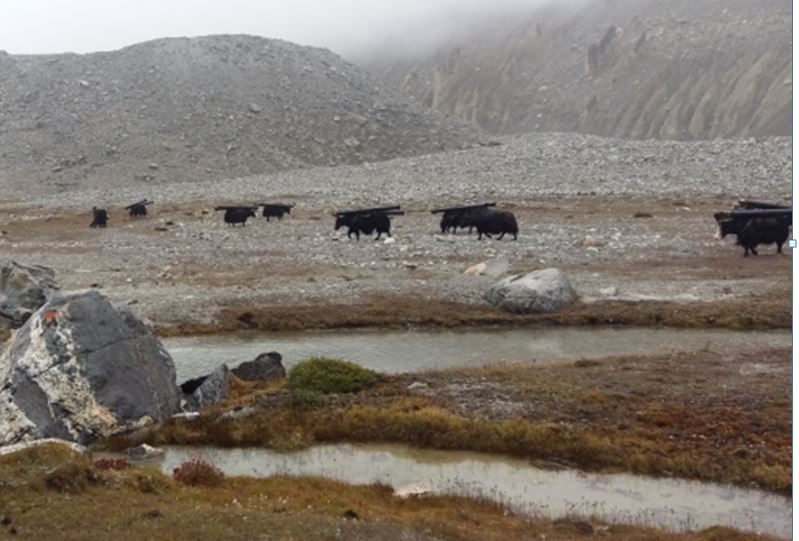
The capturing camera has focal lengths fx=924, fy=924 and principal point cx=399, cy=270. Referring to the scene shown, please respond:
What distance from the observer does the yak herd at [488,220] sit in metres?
38.4

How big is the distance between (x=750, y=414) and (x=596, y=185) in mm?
49072

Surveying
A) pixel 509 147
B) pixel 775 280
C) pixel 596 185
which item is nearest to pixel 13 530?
pixel 775 280

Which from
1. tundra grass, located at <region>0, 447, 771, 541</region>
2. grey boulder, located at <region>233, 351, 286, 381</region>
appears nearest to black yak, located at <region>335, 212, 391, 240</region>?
grey boulder, located at <region>233, 351, 286, 381</region>

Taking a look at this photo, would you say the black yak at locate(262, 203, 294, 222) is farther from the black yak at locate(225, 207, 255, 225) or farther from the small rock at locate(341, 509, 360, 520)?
the small rock at locate(341, 509, 360, 520)

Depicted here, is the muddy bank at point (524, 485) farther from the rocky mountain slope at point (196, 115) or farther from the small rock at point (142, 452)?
the rocky mountain slope at point (196, 115)

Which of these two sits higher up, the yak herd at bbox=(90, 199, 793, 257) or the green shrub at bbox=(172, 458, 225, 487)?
the yak herd at bbox=(90, 199, 793, 257)

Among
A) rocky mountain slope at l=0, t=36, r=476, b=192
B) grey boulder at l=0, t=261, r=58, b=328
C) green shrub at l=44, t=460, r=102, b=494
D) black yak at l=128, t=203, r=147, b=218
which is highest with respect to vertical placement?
rocky mountain slope at l=0, t=36, r=476, b=192

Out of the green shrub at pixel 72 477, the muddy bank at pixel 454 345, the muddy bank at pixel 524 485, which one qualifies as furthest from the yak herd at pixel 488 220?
the green shrub at pixel 72 477

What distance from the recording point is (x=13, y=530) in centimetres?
1309

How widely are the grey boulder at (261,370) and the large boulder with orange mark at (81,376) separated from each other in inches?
108

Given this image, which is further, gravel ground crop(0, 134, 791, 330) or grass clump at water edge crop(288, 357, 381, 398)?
gravel ground crop(0, 134, 791, 330)

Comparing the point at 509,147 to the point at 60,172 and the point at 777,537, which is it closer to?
the point at 60,172

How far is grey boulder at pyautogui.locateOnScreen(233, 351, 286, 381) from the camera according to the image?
79.5ft

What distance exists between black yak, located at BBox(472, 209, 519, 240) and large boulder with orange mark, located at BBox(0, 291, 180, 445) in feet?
84.6
